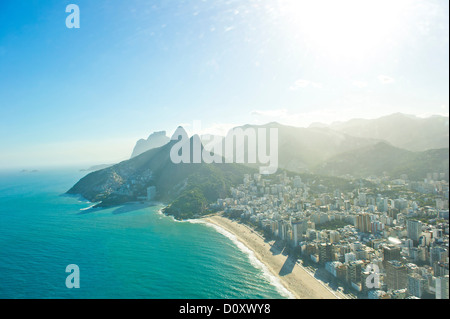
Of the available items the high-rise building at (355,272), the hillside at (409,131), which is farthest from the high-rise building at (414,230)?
the hillside at (409,131)

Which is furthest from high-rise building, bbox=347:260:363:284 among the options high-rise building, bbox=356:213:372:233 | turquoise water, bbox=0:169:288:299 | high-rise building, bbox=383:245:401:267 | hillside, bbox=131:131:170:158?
hillside, bbox=131:131:170:158

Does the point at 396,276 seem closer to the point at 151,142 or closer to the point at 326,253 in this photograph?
the point at 326,253

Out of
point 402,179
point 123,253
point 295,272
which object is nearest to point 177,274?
point 123,253

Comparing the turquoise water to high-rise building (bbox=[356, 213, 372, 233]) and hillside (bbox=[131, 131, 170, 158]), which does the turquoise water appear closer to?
high-rise building (bbox=[356, 213, 372, 233])

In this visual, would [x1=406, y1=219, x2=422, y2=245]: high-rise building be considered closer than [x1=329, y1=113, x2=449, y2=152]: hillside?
Yes

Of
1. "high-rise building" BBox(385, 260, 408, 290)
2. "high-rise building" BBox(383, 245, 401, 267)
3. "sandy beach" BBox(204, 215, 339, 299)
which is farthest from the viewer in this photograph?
"high-rise building" BBox(383, 245, 401, 267)

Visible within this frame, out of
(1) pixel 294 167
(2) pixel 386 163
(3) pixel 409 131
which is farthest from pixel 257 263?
(3) pixel 409 131

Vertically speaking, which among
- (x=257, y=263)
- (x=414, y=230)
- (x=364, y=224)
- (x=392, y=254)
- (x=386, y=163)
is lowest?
(x=257, y=263)
